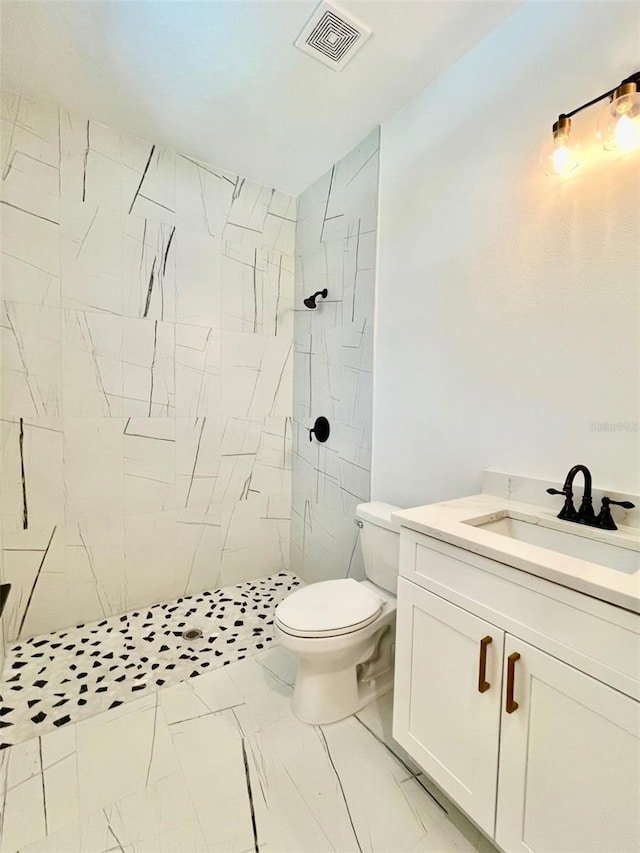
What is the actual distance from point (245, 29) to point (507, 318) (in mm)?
1450

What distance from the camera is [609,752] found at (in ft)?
2.53

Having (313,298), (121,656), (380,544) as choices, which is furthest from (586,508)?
(121,656)

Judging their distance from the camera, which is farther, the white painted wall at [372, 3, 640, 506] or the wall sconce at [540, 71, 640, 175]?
the white painted wall at [372, 3, 640, 506]

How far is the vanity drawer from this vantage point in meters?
0.76

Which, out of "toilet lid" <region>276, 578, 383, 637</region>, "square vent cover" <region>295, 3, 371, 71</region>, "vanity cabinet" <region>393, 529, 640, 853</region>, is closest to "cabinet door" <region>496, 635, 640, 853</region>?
"vanity cabinet" <region>393, 529, 640, 853</region>

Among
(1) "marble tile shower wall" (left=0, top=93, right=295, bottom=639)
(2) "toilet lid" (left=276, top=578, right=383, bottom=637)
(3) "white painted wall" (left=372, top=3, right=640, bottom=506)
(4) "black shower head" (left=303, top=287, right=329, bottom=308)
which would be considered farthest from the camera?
(4) "black shower head" (left=303, top=287, right=329, bottom=308)

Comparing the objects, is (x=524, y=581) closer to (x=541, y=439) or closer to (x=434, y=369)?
(x=541, y=439)

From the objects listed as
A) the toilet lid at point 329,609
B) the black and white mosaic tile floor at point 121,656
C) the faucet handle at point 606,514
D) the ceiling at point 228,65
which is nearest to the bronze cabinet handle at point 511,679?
the faucet handle at point 606,514

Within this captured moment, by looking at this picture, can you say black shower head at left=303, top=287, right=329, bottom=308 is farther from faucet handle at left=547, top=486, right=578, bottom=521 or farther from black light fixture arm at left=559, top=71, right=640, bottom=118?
faucet handle at left=547, top=486, right=578, bottom=521

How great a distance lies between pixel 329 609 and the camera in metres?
1.49

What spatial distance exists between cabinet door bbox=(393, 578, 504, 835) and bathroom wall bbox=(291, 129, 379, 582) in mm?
895

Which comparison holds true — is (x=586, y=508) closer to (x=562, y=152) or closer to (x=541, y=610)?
(x=541, y=610)

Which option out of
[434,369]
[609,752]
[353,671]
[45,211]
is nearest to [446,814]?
[353,671]

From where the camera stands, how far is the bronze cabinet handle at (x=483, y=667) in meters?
0.98
